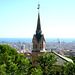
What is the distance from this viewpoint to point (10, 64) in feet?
82.0

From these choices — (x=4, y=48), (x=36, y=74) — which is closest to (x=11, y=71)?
(x=36, y=74)

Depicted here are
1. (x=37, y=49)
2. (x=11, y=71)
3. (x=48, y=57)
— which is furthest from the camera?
(x=37, y=49)

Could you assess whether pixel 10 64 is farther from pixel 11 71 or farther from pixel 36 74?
pixel 36 74

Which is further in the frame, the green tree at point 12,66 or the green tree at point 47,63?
the green tree at point 12,66

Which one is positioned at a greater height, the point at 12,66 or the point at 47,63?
the point at 47,63

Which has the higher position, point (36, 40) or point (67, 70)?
point (36, 40)

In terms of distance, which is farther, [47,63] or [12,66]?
[12,66]

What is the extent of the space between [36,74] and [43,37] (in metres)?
11.2

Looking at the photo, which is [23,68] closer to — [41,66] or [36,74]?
[41,66]

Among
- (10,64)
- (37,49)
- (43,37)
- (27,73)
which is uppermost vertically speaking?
(43,37)

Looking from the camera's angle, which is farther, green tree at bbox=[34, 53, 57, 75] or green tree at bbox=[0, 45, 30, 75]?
green tree at bbox=[0, 45, 30, 75]

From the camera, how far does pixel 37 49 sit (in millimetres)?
29484

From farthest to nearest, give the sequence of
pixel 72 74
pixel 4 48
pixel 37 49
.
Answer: pixel 4 48 → pixel 37 49 → pixel 72 74

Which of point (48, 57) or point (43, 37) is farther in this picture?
point (43, 37)
